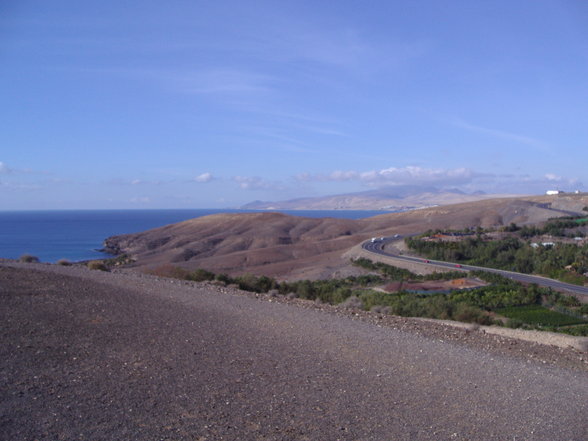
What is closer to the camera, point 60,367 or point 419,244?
point 60,367

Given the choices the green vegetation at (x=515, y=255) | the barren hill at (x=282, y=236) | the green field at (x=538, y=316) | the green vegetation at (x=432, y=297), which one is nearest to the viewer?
the green vegetation at (x=432, y=297)

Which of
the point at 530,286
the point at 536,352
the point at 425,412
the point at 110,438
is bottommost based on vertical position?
the point at 530,286

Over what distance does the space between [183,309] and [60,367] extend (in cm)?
574

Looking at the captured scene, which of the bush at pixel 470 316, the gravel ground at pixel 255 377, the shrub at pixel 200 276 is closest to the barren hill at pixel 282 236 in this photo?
the shrub at pixel 200 276

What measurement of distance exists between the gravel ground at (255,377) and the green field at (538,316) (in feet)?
50.9

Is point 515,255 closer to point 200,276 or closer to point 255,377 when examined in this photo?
point 200,276

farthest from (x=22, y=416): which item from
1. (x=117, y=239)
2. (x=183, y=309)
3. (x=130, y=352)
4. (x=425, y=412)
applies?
(x=117, y=239)

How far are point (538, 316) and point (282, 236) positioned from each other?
2428 inches

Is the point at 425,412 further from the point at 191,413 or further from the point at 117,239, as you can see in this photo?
the point at 117,239

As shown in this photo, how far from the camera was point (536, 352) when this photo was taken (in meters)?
13.2

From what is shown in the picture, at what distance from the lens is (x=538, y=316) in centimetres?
3038

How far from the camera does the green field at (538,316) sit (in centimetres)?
2869

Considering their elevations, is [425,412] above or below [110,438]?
below

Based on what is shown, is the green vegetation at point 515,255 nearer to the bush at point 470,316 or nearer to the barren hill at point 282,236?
the barren hill at point 282,236
